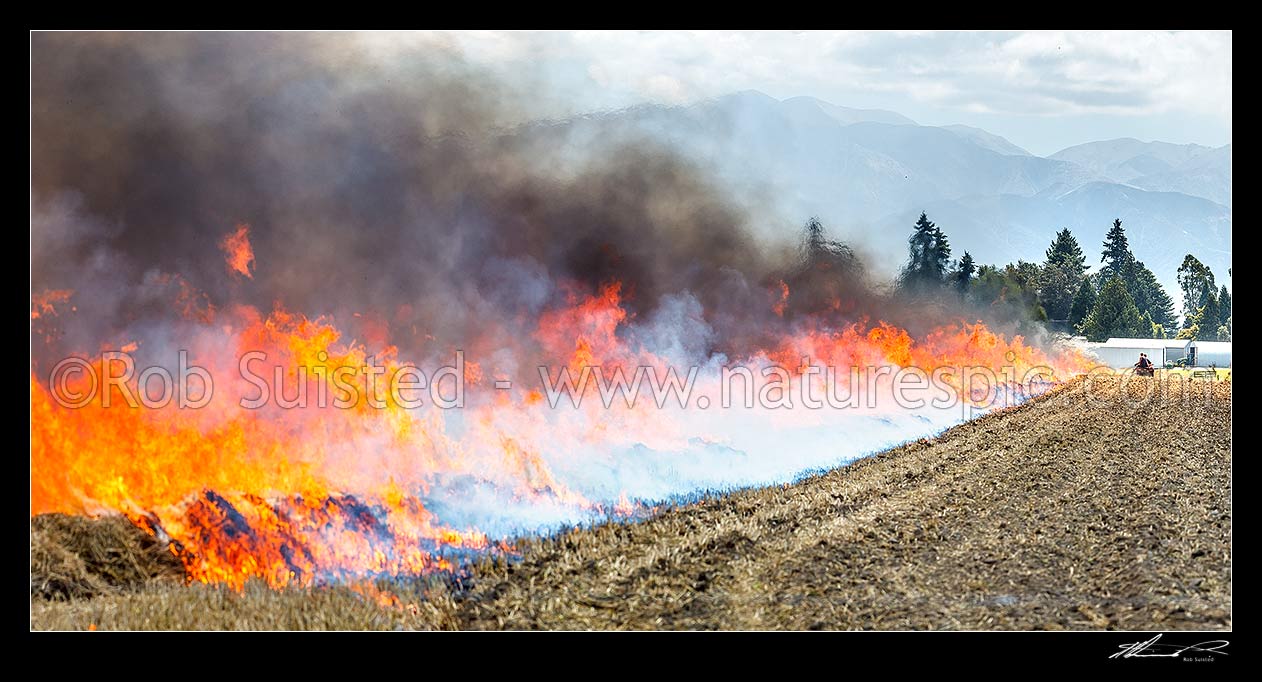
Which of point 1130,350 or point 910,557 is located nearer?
point 910,557

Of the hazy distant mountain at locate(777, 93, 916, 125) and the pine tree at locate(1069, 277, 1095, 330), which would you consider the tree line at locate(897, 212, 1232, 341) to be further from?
the hazy distant mountain at locate(777, 93, 916, 125)

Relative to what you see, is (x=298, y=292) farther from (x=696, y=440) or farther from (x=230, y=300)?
(x=696, y=440)

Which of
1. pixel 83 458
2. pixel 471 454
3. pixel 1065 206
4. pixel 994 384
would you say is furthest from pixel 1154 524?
pixel 83 458

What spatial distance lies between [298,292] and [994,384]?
14.8 ft

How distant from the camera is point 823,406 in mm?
5695

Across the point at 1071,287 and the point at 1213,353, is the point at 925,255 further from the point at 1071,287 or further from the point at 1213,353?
the point at 1213,353

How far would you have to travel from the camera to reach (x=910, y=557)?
537 centimetres

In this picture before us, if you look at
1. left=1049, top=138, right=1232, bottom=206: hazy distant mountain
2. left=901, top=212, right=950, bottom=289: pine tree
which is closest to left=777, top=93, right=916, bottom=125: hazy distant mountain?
left=901, top=212, right=950, bottom=289: pine tree

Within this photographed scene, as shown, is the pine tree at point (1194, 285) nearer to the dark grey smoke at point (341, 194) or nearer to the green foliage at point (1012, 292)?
the green foliage at point (1012, 292)

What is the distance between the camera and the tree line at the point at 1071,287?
18.9 feet

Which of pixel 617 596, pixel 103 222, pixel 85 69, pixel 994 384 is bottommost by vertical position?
pixel 617 596

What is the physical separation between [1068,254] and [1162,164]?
0.88 m

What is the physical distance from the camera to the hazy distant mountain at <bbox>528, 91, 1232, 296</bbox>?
5.65 metres
